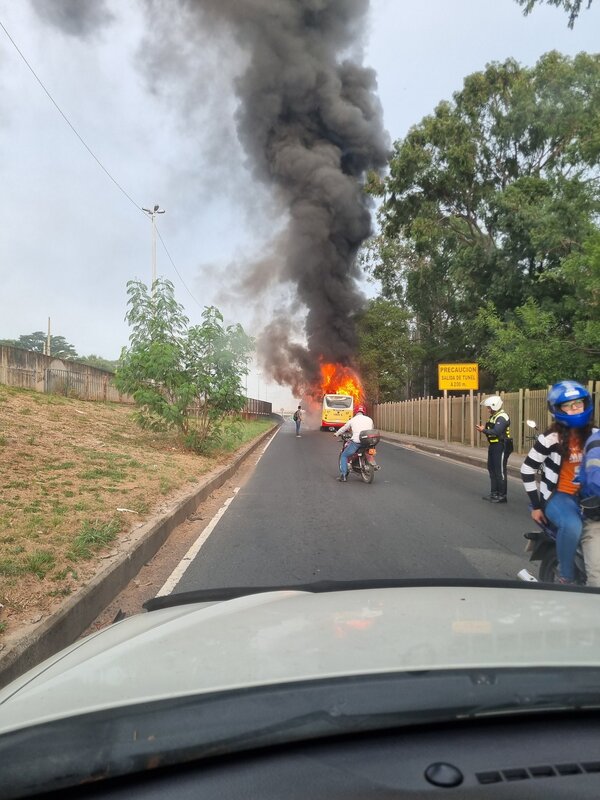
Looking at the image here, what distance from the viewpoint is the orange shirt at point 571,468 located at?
12.7 ft

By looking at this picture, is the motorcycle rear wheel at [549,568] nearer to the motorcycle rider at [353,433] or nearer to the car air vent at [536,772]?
the car air vent at [536,772]

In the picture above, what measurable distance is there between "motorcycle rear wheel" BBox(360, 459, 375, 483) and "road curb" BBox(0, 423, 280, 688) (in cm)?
527

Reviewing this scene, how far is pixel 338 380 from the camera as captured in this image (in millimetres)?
45438

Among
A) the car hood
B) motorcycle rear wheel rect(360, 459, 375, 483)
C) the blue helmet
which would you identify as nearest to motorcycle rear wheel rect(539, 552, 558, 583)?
the blue helmet

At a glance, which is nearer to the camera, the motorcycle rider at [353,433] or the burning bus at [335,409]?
the motorcycle rider at [353,433]

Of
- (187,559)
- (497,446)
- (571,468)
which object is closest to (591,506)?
(571,468)

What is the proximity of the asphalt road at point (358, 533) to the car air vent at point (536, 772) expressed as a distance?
13.7ft

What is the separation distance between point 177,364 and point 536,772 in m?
14.2

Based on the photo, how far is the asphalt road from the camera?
229 inches

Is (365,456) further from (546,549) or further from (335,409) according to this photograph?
(335,409)

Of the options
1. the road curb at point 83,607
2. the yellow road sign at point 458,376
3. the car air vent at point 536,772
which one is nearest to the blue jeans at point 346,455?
the road curb at point 83,607

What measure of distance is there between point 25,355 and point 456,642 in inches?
911

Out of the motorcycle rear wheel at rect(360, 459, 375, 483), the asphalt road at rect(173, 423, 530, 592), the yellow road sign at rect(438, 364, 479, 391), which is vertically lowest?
the asphalt road at rect(173, 423, 530, 592)

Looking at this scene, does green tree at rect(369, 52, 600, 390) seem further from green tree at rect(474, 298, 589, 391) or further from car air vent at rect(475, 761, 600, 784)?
car air vent at rect(475, 761, 600, 784)
